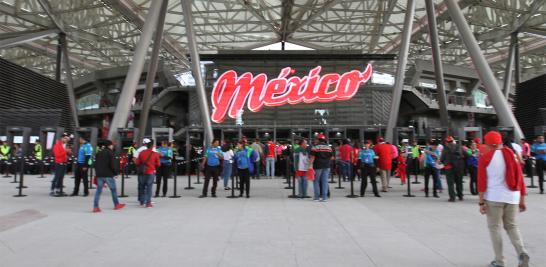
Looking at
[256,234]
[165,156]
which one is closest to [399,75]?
[165,156]

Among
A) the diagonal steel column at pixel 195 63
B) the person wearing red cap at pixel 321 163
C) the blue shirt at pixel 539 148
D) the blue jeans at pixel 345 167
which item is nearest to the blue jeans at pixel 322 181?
the person wearing red cap at pixel 321 163

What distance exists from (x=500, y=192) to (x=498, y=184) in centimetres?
10

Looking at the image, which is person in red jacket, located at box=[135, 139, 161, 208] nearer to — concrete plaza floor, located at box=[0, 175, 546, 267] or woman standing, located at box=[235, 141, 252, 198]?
concrete plaza floor, located at box=[0, 175, 546, 267]

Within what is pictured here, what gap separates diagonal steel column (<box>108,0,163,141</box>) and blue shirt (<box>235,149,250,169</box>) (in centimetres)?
616

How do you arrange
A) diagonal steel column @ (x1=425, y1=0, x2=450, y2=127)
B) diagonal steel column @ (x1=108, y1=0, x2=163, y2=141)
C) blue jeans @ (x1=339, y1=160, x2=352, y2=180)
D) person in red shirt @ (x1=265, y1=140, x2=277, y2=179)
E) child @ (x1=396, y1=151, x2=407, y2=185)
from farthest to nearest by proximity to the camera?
diagonal steel column @ (x1=425, y1=0, x2=450, y2=127), person in red shirt @ (x1=265, y1=140, x2=277, y2=179), blue jeans @ (x1=339, y1=160, x2=352, y2=180), diagonal steel column @ (x1=108, y1=0, x2=163, y2=141), child @ (x1=396, y1=151, x2=407, y2=185)

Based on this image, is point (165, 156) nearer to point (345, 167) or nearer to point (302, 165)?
point (302, 165)

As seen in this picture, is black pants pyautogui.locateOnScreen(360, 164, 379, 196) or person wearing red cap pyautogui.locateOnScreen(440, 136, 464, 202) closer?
person wearing red cap pyautogui.locateOnScreen(440, 136, 464, 202)

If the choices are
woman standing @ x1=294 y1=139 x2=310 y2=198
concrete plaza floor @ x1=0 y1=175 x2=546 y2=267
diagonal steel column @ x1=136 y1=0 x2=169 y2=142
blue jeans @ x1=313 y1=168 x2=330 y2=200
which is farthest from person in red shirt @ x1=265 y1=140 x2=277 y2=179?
concrete plaza floor @ x1=0 y1=175 x2=546 y2=267

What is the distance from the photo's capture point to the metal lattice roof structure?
3616 cm

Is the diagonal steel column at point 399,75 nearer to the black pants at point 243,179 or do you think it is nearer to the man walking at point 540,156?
the man walking at point 540,156

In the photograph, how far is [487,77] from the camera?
18.8 metres

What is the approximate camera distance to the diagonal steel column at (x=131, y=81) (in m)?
16.6

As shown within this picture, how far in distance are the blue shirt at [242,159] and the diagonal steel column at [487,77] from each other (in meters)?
12.5

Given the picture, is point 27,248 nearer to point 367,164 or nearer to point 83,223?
point 83,223
